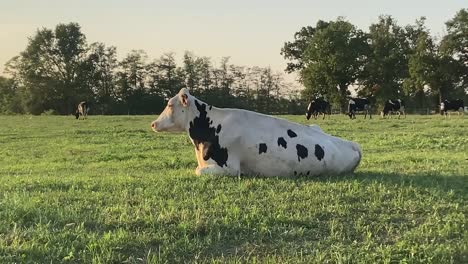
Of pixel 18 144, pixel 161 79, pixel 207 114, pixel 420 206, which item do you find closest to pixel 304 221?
pixel 420 206

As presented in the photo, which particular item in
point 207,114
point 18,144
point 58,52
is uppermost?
point 58,52

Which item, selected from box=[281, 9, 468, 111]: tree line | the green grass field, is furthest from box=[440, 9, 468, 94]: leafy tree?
the green grass field

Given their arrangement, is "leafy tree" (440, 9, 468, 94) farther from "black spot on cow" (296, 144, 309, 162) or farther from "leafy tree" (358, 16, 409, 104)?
"black spot on cow" (296, 144, 309, 162)

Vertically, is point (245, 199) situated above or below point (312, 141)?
below

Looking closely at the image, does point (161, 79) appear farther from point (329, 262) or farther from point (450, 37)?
point (329, 262)

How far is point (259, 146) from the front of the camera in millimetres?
10125

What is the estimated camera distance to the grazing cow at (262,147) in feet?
32.9

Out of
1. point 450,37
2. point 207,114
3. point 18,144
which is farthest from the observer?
point 450,37

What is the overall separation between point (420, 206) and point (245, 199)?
89.5 inches

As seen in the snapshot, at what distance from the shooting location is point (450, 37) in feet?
255

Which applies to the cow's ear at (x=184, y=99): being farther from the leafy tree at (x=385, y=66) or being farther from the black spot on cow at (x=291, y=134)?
the leafy tree at (x=385, y=66)

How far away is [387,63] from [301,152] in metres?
74.8

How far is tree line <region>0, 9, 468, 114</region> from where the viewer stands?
7781 cm

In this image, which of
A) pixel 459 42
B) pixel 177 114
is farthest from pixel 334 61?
pixel 177 114
